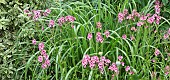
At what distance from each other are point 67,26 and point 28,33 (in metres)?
0.37

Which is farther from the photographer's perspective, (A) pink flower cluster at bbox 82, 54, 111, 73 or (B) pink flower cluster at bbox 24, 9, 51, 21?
(B) pink flower cluster at bbox 24, 9, 51, 21

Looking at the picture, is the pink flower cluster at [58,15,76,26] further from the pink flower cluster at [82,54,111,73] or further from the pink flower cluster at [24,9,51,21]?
the pink flower cluster at [82,54,111,73]

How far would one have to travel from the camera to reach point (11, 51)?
9.87 ft

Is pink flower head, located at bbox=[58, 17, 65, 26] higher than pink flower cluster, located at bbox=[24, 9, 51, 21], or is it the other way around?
pink flower cluster, located at bbox=[24, 9, 51, 21]

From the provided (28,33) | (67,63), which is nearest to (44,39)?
(28,33)

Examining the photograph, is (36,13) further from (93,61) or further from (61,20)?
(93,61)

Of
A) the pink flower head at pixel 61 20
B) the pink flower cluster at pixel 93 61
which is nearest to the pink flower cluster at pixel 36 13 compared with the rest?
the pink flower head at pixel 61 20

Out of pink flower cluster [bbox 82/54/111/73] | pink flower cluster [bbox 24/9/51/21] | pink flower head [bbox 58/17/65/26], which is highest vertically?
pink flower cluster [bbox 24/9/51/21]

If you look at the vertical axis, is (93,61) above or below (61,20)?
below

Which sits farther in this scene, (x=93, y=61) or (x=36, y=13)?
(x=36, y=13)

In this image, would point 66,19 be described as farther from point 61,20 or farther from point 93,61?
point 93,61

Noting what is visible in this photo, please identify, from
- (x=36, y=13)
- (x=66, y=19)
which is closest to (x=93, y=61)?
(x=66, y=19)

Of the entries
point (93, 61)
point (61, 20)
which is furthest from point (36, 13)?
point (93, 61)

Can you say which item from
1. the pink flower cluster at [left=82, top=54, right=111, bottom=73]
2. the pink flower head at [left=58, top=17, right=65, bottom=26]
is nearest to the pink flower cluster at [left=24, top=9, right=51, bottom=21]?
the pink flower head at [left=58, top=17, right=65, bottom=26]
